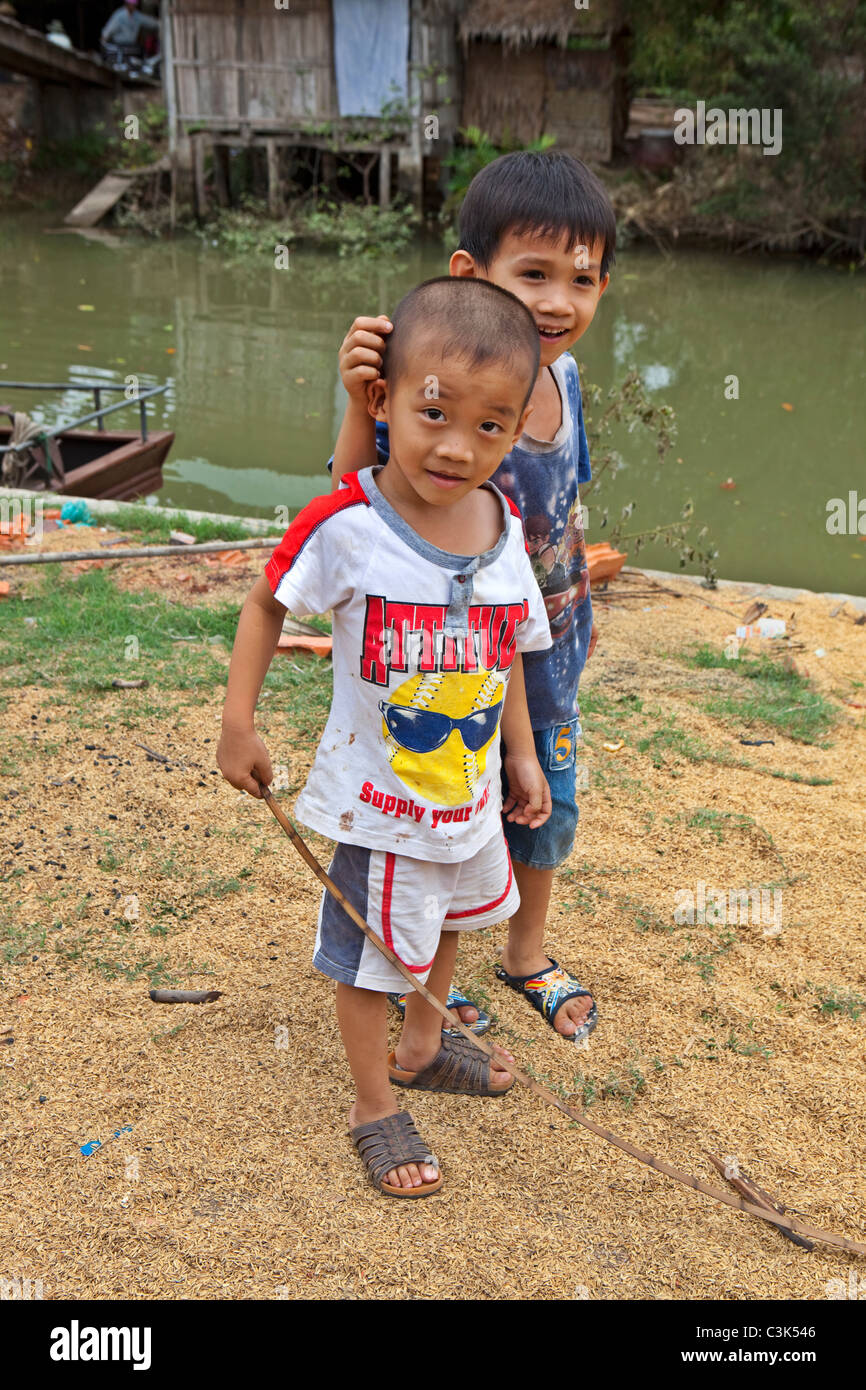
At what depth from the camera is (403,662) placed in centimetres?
181

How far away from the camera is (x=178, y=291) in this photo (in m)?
14.6

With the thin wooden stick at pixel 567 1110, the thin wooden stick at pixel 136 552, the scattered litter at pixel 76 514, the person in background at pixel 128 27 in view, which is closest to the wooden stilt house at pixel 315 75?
the person in background at pixel 128 27

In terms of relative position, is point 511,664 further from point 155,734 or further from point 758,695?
point 758,695

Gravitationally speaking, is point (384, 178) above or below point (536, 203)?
above

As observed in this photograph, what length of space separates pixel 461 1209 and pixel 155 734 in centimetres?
191

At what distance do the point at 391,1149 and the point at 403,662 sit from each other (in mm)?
934

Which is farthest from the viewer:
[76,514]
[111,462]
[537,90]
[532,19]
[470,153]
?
[537,90]

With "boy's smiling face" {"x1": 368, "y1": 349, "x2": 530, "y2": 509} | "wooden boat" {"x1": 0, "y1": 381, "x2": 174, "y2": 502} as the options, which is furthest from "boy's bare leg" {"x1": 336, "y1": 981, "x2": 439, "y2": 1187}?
"wooden boat" {"x1": 0, "y1": 381, "x2": 174, "y2": 502}

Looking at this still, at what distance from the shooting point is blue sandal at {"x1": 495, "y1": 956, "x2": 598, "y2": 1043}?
2523 mm

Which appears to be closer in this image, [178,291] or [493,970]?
[493,970]

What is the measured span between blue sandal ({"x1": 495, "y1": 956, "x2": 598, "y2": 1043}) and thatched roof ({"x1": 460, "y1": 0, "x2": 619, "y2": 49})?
16397mm

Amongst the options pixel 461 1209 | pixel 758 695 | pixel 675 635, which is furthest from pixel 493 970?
pixel 675 635

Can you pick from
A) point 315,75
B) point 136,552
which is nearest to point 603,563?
point 136,552

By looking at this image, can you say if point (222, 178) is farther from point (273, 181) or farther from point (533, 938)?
point (533, 938)
